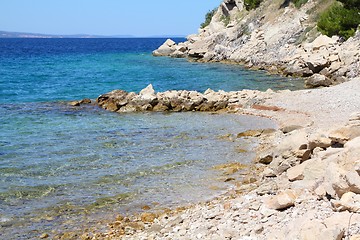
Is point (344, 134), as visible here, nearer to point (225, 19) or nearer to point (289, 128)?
point (289, 128)

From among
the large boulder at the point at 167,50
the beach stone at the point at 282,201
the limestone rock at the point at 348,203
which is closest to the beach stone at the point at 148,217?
the beach stone at the point at 282,201

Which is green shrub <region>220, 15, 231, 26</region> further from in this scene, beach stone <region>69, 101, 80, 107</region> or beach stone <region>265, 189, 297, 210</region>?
beach stone <region>265, 189, 297, 210</region>

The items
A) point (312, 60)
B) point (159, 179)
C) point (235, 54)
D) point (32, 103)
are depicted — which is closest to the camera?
point (159, 179)

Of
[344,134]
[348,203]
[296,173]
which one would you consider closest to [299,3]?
[344,134]

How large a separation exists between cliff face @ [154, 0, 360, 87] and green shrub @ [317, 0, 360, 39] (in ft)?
4.07

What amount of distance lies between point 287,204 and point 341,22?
40.3 m

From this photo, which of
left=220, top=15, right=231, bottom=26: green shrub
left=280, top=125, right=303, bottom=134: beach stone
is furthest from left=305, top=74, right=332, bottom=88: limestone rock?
left=220, top=15, right=231, bottom=26: green shrub

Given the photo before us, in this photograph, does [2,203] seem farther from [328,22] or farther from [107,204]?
[328,22]

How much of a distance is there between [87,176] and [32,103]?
19536 mm

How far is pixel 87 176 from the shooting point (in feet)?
52.5

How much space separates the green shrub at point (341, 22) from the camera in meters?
45.5

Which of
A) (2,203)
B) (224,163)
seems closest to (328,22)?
(224,163)

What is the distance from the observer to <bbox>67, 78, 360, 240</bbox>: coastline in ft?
27.1

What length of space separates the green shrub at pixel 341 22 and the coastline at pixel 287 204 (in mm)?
33236
